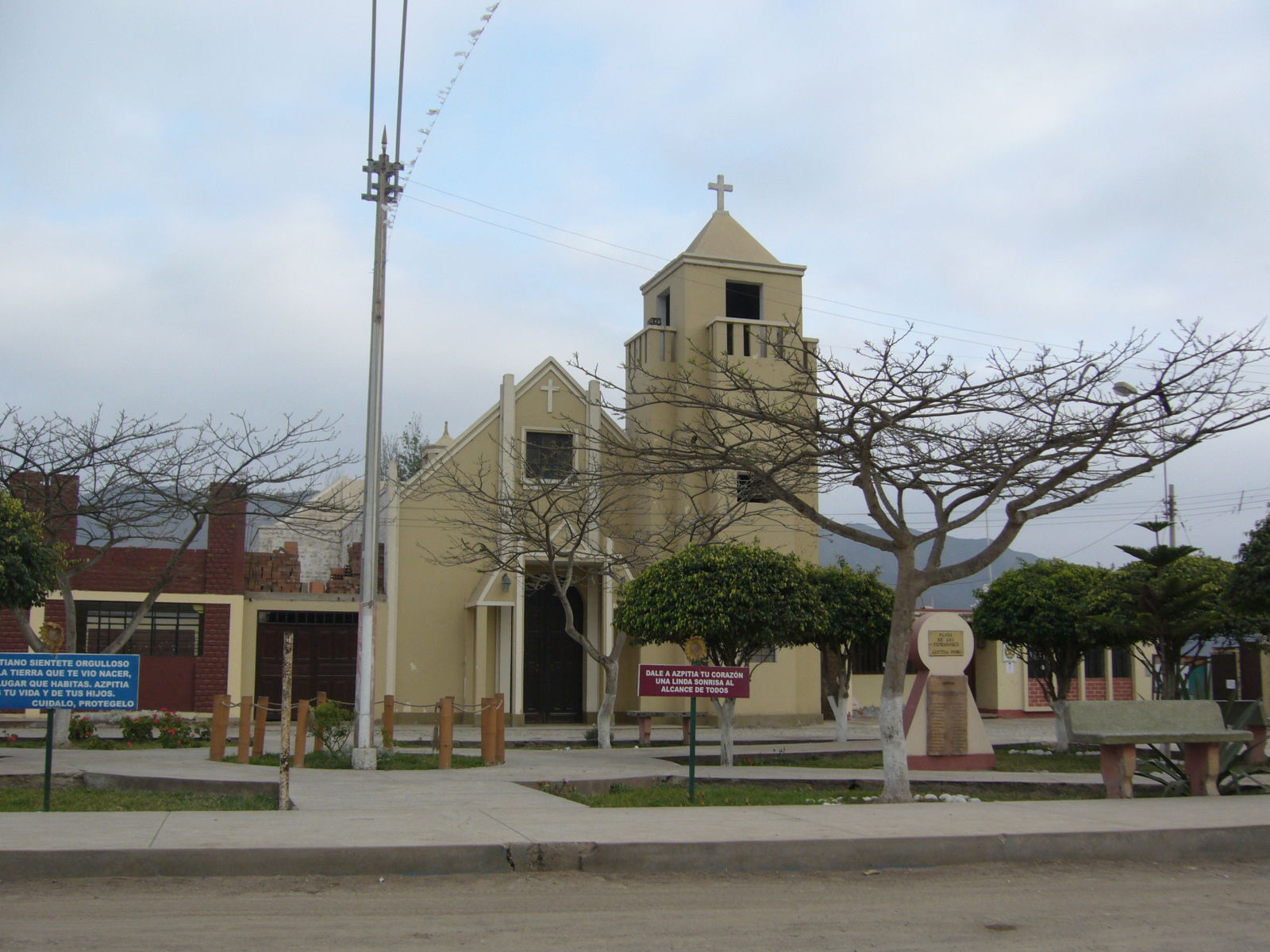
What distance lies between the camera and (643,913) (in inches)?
296

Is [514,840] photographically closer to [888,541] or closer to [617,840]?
[617,840]

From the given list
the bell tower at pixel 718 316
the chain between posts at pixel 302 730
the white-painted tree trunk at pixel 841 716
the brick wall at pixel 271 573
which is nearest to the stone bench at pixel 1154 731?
the chain between posts at pixel 302 730

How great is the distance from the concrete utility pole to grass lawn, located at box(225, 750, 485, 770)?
446 millimetres

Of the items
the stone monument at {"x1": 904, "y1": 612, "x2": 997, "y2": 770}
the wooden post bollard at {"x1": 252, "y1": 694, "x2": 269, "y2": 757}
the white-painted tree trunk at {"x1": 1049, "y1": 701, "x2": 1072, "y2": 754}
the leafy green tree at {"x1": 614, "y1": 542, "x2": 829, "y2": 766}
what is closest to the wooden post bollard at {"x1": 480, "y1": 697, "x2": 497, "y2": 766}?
the wooden post bollard at {"x1": 252, "y1": 694, "x2": 269, "y2": 757}

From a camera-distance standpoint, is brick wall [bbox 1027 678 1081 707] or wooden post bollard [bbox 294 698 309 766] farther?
brick wall [bbox 1027 678 1081 707]

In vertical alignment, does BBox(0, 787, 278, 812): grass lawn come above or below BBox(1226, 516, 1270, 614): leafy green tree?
below

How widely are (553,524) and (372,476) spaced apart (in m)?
9.03

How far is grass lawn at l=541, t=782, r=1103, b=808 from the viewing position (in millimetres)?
12805

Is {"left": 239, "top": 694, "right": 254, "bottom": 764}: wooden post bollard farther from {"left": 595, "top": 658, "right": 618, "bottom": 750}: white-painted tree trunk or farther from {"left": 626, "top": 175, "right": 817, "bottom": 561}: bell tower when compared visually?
{"left": 626, "top": 175, "right": 817, "bottom": 561}: bell tower

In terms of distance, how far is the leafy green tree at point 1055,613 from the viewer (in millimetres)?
20734

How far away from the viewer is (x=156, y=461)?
2078 cm

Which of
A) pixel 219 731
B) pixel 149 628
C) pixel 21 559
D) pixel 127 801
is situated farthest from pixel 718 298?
pixel 127 801

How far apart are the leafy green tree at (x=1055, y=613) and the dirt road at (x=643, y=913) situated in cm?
1206

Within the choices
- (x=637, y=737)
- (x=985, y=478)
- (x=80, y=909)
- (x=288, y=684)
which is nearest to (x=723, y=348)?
(x=637, y=737)
